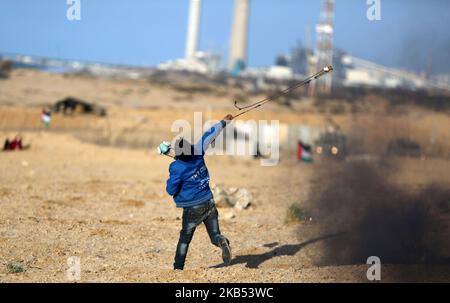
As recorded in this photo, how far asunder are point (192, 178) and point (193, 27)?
4795 inches

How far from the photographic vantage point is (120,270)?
971 cm

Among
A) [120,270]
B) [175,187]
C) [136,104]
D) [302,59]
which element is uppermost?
[302,59]

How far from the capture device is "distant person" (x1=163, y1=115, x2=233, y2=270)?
9.16 m

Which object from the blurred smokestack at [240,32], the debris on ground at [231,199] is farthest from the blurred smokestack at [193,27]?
the debris on ground at [231,199]

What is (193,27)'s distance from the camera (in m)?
129

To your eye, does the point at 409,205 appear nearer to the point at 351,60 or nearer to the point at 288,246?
the point at 288,246

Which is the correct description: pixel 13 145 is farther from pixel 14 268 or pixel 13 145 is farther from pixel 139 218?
pixel 14 268

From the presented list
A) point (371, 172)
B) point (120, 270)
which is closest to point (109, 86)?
point (371, 172)

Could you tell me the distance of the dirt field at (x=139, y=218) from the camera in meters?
9.51

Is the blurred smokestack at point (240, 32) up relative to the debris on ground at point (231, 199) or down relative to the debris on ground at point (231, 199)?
up

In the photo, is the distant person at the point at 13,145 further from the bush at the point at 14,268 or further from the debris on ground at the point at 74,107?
the bush at the point at 14,268

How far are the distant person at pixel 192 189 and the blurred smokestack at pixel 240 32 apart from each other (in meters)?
108

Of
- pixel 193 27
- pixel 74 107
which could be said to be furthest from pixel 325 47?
pixel 193 27

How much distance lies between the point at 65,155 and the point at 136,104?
81.8 feet
